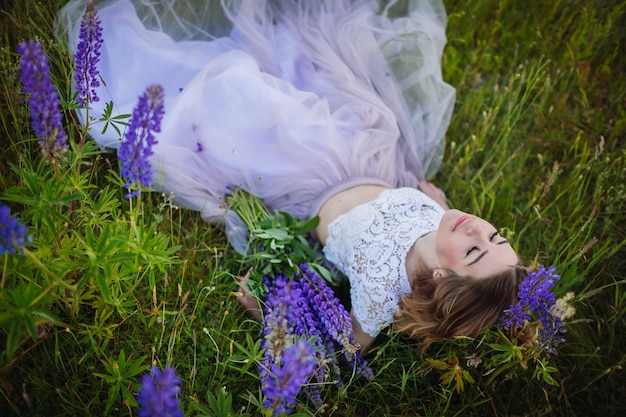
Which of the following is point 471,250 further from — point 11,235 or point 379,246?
point 11,235

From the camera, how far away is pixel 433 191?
2604mm

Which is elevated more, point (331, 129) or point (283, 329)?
point (283, 329)

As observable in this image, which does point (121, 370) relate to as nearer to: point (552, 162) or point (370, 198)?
point (370, 198)

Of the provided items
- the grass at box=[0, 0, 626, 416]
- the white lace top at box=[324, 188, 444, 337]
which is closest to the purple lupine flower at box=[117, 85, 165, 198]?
the grass at box=[0, 0, 626, 416]

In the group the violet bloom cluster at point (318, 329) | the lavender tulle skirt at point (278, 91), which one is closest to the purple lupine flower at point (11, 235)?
the violet bloom cluster at point (318, 329)

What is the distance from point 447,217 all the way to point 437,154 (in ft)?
3.19

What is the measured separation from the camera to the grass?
1.38 metres

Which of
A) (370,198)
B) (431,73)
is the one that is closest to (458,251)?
(370,198)

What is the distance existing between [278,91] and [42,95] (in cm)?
128

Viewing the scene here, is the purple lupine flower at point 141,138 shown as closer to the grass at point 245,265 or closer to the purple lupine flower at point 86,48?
the grass at point 245,265

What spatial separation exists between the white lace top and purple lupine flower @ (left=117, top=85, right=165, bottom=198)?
1076mm

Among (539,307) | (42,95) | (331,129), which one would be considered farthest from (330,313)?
(42,95)

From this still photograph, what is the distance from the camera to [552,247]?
2416 mm

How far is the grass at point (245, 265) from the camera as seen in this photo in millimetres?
1377
